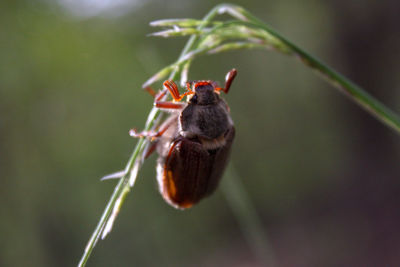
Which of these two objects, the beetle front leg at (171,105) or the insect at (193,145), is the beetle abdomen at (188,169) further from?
the beetle front leg at (171,105)

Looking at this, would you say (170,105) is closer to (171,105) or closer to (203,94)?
(171,105)

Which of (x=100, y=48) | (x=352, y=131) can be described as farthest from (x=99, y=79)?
(x=352, y=131)

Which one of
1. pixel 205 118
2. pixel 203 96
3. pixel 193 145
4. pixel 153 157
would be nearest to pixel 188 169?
pixel 193 145

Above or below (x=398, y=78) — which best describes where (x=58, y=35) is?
above

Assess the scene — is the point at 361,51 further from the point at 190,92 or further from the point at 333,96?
the point at 190,92

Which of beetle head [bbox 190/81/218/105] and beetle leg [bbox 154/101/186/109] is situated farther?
beetle head [bbox 190/81/218/105]

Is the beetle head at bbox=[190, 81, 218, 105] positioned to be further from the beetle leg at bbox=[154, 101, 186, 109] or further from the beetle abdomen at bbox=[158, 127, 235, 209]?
the beetle abdomen at bbox=[158, 127, 235, 209]

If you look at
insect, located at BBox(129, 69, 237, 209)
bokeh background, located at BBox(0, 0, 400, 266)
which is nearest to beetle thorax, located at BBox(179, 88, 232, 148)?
insect, located at BBox(129, 69, 237, 209)
